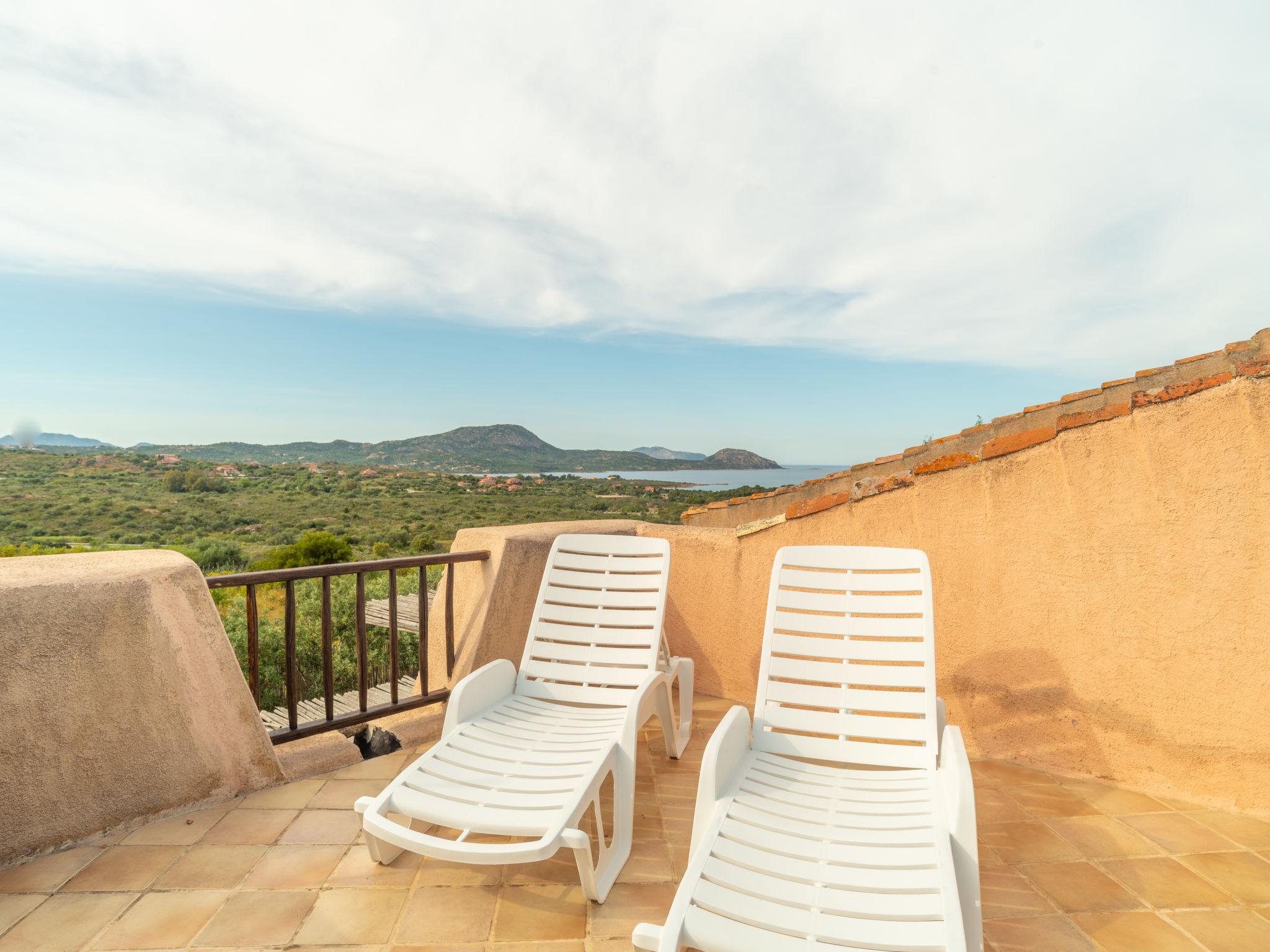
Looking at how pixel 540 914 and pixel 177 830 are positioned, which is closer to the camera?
pixel 540 914

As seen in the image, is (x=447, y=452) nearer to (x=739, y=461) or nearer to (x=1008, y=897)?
(x=739, y=461)

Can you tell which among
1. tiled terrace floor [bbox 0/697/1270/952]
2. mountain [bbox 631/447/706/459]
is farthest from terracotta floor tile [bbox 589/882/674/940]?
mountain [bbox 631/447/706/459]

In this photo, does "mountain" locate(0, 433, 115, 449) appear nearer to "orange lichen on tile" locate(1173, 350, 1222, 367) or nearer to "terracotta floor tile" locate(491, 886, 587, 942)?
"terracotta floor tile" locate(491, 886, 587, 942)

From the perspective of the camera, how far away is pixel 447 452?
94.9 feet

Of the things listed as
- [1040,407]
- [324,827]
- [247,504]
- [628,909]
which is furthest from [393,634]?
[247,504]

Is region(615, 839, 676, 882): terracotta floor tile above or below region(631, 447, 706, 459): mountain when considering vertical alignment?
below

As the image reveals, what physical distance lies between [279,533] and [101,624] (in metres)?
26.1

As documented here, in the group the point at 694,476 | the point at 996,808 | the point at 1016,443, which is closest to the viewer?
the point at 996,808

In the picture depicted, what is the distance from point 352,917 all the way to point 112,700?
1363mm

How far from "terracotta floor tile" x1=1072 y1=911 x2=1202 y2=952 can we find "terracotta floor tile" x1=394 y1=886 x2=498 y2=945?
198cm

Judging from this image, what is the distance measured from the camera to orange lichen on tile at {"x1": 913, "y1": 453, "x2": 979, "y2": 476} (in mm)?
3641

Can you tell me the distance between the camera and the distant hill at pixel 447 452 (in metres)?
28.2

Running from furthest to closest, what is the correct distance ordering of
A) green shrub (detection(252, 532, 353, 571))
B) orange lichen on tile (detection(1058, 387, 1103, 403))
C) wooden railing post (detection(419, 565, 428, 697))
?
green shrub (detection(252, 532, 353, 571)), orange lichen on tile (detection(1058, 387, 1103, 403)), wooden railing post (detection(419, 565, 428, 697))

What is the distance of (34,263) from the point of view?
1241 inches
